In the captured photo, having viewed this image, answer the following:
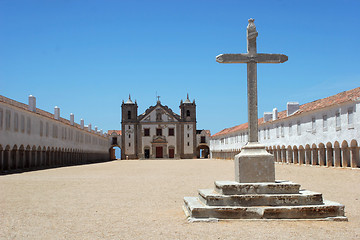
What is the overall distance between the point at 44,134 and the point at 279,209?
31.4 metres

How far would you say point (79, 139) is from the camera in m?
49.7

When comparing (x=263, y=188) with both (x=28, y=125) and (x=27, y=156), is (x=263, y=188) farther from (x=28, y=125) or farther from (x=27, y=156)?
(x=28, y=125)

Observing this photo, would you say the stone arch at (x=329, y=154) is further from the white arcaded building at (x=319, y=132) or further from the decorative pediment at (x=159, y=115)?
the decorative pediment at (x=159, y=115)

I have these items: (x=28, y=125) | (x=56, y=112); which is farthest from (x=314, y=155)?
(x=56, y=112)

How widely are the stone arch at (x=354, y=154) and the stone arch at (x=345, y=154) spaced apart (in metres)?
0.70

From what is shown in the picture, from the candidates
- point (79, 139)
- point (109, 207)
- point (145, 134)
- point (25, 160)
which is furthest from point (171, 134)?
point (109, 207)

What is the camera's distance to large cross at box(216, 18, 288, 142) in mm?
8164

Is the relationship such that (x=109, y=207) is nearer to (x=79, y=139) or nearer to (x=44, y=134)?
(x=44, y=134)

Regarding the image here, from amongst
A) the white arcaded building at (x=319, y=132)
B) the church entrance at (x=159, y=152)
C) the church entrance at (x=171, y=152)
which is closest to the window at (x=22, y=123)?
the white arcaded building at (x=319, y=132)

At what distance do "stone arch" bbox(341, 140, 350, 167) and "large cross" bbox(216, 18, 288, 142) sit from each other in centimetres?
1922

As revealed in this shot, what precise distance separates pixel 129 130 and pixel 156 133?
498cm

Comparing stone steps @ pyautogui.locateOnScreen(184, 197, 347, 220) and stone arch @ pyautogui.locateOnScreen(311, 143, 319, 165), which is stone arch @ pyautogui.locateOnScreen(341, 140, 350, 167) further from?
stone steps @ pyautogui.locateOnScreen(184, 197, 347, 220)

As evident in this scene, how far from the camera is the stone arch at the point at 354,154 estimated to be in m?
24.1

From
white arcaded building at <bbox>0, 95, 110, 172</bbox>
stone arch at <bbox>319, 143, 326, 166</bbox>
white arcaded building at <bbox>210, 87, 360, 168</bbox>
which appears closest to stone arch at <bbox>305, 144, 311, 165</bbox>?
white arcaded building at <bbox>210, 87, 360, 168</bbox>
